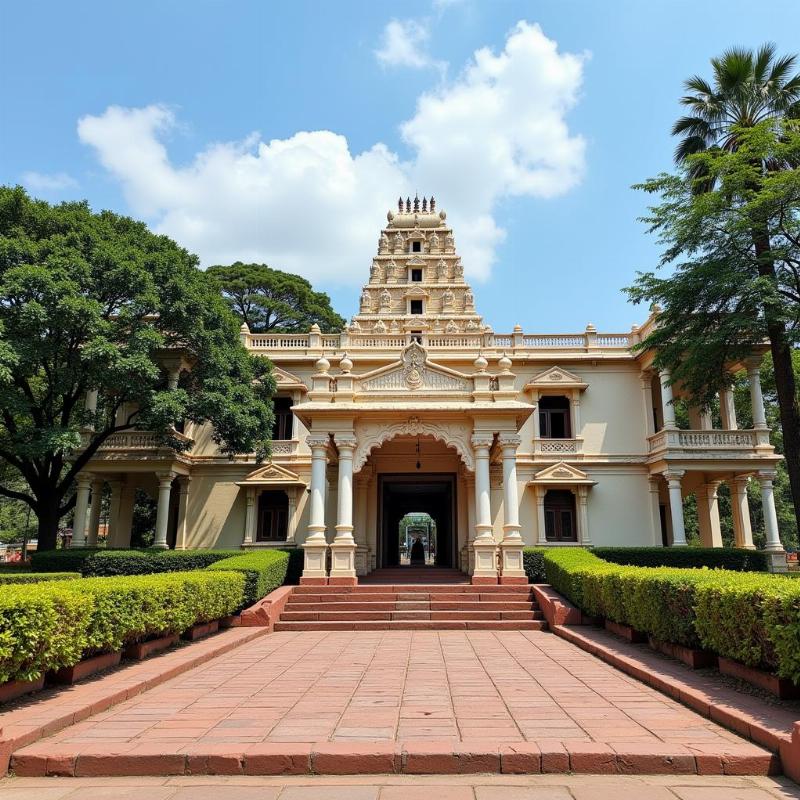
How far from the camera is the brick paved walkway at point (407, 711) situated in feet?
15.2

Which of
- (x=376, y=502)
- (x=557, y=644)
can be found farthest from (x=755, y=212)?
(x=376, y=502)

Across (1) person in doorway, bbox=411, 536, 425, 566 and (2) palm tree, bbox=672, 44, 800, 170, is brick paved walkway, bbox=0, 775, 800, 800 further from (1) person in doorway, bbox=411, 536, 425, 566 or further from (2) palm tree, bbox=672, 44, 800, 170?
(1) person in doorway, bbox=411, 536, 425, 566

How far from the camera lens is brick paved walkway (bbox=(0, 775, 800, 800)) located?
12.9ft

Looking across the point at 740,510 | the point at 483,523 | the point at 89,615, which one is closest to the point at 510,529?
the point at 483,523

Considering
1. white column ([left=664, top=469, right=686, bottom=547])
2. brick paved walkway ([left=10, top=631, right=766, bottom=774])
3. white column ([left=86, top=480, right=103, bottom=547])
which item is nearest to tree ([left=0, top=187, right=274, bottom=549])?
white column ([left=86, top=480, right=103, bottom=547])

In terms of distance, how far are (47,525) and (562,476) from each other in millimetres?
16165

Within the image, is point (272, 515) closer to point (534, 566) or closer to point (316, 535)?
point (316, 535)

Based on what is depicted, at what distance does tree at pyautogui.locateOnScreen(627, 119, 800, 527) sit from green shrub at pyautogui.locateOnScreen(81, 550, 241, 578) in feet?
44.1

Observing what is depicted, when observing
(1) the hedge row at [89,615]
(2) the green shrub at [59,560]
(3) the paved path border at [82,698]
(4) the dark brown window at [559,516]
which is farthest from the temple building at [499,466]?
(3) the paved path border at [82,698]

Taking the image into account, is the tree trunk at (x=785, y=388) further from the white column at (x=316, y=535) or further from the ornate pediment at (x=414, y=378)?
the white column at (x=316, y=535)

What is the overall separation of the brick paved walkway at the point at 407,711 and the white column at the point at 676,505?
1248 centimetres

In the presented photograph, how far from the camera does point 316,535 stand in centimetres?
1411

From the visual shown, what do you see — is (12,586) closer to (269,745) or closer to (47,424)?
(269,745)

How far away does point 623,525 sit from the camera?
21.0 meters
